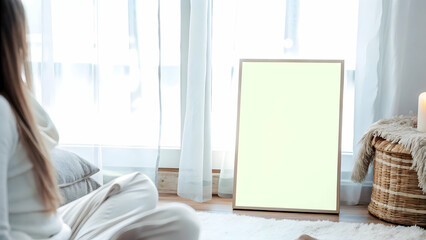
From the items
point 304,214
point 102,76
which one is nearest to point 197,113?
point 102,76

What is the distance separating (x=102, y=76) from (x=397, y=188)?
5.35 feet

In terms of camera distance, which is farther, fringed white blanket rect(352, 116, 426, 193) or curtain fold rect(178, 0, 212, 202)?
curtain fold rect(178, 0, 212, 202)

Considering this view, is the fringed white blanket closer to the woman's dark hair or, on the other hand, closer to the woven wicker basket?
the woven wicker basket

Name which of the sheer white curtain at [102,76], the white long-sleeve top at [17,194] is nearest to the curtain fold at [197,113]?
the sheer white curtain at [102,76]

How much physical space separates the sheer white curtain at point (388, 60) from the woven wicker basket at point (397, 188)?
0.90 ft

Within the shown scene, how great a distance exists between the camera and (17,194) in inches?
36.6

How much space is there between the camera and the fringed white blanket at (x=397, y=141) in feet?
6.34

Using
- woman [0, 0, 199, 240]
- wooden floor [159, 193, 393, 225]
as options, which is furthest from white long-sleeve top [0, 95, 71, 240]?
wooden floor [159, 193, 393, 225]

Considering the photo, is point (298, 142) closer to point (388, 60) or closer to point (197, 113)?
point (197, 113)

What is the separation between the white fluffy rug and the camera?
6.30 feet

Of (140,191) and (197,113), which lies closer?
(140,191)

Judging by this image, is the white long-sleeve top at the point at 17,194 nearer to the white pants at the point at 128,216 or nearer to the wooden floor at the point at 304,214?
the white pants at the point at 128,216

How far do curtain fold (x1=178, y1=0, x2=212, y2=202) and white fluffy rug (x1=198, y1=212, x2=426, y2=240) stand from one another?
1.05 feet

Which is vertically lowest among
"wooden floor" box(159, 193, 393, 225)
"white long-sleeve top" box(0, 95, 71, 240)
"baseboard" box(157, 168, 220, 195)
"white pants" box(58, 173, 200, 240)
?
"wooden floor" box(159, 193, 393, 225)
